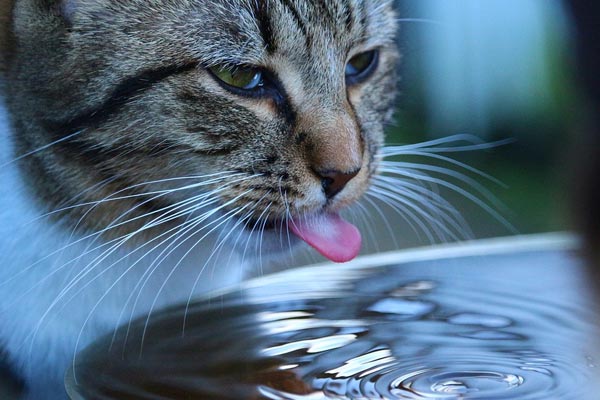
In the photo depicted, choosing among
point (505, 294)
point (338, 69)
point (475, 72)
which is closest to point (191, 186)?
point (338, 69)

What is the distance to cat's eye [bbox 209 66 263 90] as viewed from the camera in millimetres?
544

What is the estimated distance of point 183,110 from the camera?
21.5 inches

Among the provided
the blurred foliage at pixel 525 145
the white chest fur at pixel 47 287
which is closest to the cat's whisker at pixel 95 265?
the white chest fur at pixel 47 287

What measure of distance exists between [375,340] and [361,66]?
247mm

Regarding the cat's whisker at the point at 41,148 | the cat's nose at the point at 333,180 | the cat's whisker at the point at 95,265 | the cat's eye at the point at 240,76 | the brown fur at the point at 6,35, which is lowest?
the cat's whisker at the point at 95,265

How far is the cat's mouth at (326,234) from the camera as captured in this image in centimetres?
57

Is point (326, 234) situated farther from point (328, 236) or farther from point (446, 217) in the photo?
point (446, 217)

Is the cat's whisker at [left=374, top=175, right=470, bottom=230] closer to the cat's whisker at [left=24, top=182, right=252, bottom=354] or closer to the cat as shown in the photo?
the cat

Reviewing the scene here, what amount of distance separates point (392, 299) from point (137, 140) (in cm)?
23

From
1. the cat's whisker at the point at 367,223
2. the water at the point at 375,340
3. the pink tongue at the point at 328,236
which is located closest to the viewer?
the water at the point at 375,340

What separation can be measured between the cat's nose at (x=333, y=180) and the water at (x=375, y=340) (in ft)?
0.30

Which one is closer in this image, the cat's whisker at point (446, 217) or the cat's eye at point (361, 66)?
the cat's eye at point (361, 66)

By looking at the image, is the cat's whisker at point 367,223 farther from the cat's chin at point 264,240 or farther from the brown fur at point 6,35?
the brown fur at point 6,35

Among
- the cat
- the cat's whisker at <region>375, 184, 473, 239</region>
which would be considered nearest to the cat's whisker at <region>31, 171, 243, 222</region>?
the cat
